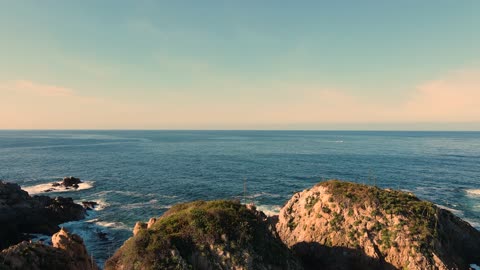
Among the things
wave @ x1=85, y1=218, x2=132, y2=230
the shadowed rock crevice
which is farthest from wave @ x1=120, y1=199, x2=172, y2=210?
the shadowed rock crevice

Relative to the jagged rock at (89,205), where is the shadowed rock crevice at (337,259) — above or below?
above

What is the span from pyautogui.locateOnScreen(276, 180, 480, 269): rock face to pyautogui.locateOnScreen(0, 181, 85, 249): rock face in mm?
Answer: 45669

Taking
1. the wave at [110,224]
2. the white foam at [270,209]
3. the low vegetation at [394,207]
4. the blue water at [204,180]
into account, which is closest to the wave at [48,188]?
the blue water at [204,180]

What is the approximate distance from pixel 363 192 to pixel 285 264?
1690 cm

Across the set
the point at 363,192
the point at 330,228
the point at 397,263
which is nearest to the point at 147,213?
the point at 330,228

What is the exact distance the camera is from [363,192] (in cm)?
3734

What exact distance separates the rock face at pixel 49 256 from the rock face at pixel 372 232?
2494cm

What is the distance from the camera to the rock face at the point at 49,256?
21359 millimetres

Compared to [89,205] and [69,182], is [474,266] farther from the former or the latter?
[69,182]

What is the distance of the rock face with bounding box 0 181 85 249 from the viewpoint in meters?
49.2

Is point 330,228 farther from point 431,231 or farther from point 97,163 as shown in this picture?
point 97,163

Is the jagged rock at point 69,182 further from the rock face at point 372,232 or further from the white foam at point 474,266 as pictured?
the white foam at point 474,266

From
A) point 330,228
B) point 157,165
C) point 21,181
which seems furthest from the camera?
point 157,165

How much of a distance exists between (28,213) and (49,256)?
40874 mm
